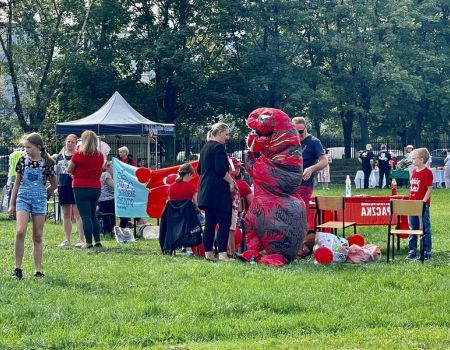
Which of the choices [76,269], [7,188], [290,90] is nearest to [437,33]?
[290,90]

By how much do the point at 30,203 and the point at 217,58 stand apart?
107 feet

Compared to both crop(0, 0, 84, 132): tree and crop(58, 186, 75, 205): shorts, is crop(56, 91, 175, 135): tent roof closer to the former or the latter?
crop(58, 186, 75, 205): shorts

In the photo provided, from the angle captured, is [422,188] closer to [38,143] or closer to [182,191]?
[182,191]

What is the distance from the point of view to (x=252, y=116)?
1187cm

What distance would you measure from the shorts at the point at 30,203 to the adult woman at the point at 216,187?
95.8 inches

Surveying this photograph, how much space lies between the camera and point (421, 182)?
479 inches

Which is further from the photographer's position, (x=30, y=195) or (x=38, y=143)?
(x=38, y=143)

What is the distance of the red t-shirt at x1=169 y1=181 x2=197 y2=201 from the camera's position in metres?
12.9

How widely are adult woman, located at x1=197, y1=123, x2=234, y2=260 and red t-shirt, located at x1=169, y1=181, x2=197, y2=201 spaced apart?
997mm

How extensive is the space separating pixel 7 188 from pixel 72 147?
6.11 m

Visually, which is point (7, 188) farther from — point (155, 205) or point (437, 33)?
point (437, 33)

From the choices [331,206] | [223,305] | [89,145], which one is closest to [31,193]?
[89,145]

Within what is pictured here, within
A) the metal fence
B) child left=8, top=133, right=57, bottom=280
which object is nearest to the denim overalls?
child left=8, top=133, right=57, bottom=280

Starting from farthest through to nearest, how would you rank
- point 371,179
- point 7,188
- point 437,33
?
1. point 437,33
2. point 371,179
3. point 7,188
